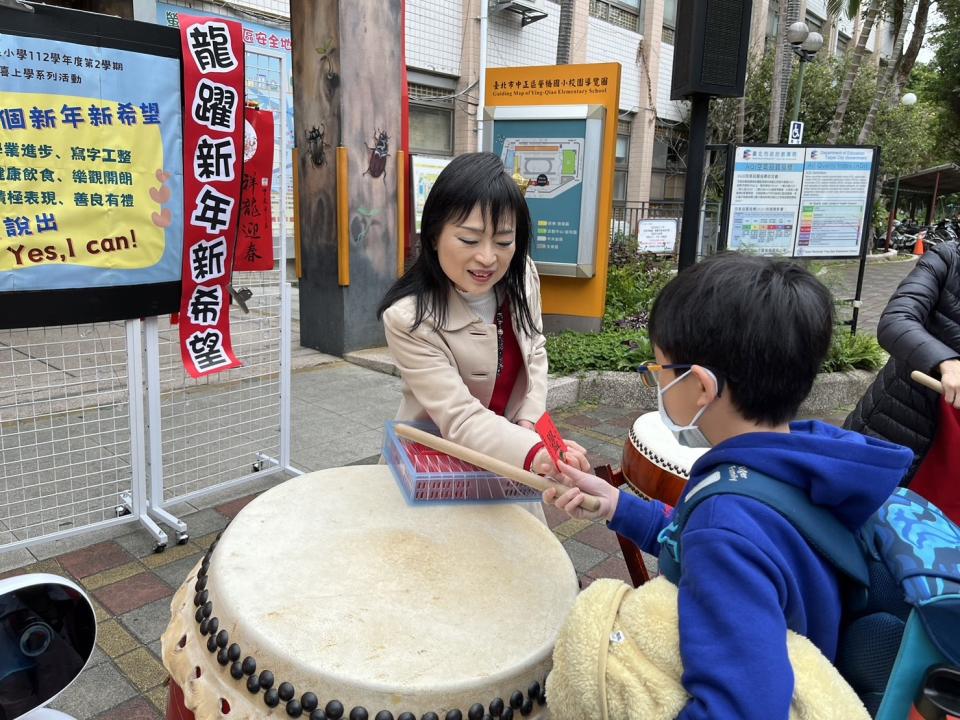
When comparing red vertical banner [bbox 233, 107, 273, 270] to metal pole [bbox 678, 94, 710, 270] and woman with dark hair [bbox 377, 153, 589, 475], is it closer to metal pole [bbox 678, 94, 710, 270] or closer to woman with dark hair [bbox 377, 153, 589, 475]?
woman with dark hair [bbox 377, 153, 589, 475]

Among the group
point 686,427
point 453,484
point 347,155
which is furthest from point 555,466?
point 347,155

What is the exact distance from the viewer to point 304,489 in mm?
1709

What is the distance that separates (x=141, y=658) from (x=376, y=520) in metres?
1.36

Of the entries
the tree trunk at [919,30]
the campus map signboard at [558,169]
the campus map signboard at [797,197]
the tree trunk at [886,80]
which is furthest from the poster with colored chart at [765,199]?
the tree trunk at [919,30]

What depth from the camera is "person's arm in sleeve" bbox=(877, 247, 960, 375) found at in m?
2.33

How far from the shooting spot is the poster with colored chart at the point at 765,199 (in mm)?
6098

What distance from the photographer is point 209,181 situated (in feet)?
9.52

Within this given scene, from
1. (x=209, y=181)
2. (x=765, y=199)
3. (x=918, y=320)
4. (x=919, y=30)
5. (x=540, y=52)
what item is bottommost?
(x=918, y=320)

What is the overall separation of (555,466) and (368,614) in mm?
528

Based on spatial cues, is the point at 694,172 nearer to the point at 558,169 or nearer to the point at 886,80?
the point at 558,169

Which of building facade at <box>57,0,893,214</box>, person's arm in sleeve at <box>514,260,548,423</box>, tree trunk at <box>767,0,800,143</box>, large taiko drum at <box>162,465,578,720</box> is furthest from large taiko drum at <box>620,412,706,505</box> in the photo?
tree trunk at <box>767,0,800,143</box>

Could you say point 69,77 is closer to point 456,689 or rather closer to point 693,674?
point 456,689

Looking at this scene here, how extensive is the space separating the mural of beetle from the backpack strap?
5.54 metres

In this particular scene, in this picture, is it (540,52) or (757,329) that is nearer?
(757,329)
